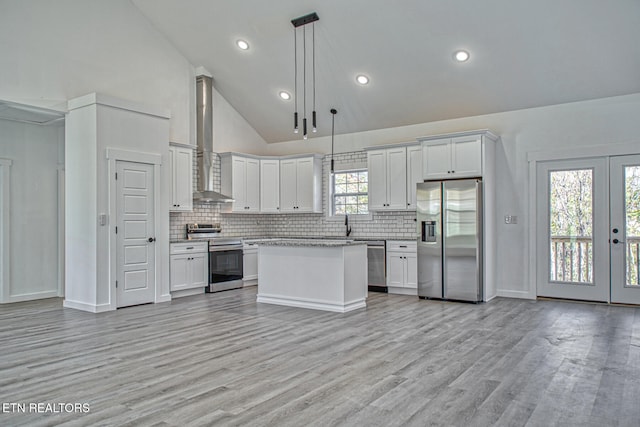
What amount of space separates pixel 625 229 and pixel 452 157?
251 centimetres

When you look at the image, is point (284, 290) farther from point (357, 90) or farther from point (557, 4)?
point (557, 4)

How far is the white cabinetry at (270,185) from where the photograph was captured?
9039 millimetres

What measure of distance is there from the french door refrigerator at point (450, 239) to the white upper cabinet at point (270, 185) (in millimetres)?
3101

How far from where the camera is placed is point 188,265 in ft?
24.2

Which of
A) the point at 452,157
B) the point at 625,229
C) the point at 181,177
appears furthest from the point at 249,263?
the point at 625,229

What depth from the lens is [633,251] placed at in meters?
6.24

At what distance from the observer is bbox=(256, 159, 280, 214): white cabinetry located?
9.04 meters

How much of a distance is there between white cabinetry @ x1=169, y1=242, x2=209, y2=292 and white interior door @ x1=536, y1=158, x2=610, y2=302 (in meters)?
5.25

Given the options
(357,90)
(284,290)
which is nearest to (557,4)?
(357,90)

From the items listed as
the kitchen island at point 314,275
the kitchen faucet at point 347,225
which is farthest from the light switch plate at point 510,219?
the kitchen faucet at point 347,225

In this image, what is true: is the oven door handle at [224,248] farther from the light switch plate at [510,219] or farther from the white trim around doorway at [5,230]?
the light switch plate at [510,219]

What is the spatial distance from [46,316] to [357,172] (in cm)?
557

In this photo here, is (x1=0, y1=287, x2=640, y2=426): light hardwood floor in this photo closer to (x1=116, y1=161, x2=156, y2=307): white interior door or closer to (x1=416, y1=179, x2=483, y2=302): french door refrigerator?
(x1=116, y1=161, x2=156, y2=307): white interior door

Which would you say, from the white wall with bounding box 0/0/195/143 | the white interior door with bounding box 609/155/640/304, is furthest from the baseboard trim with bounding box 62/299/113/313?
the white interior door with bounding box 609/155/640/304
